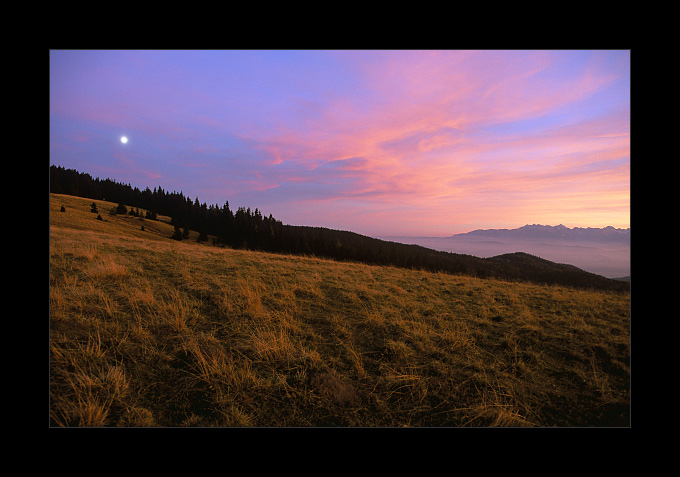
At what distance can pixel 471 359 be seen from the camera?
10.3 feet

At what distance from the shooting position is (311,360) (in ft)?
9.39

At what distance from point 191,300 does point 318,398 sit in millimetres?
3321

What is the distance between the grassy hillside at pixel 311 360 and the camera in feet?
7.36

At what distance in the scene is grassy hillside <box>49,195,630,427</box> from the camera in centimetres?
224

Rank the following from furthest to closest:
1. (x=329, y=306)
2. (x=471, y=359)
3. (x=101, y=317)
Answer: (x=329, y=306), (x=101, y=317), (x=471, y=359)

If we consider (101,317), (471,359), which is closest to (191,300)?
(101,317)

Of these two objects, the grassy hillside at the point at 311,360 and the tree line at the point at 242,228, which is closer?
the grassy hillside at the point at 311,360

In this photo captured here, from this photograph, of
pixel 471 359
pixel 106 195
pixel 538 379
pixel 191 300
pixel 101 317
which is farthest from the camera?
pixel 106 195

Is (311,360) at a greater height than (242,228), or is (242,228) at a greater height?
(242,228)

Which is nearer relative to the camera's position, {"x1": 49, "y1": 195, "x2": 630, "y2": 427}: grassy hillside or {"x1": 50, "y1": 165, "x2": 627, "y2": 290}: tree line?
{"x1": 49, "y1": 195, "x2": 630, "y2": 427}: grassy hillside

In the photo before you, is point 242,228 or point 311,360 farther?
point 242,228

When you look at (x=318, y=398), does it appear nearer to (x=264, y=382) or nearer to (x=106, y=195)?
(x=264, y=382)

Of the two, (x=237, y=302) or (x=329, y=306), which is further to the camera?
(x=329, y=306)
